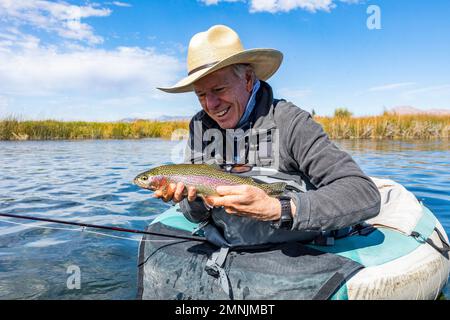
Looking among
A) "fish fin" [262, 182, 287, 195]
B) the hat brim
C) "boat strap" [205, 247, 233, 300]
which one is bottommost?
"boat strap" [205, 247, 233, 300]

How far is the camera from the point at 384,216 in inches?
157

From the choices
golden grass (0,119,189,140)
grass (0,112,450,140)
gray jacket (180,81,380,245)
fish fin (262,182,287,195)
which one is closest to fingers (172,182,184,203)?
gray jacket (180,81,380,245)

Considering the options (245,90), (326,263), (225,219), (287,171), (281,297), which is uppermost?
(245,90)

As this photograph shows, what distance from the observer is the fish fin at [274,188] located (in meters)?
2.81

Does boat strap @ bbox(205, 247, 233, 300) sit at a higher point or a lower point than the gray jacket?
lower

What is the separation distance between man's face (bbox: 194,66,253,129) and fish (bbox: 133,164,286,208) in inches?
20.3

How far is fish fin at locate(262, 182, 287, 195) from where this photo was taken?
9.22 ft

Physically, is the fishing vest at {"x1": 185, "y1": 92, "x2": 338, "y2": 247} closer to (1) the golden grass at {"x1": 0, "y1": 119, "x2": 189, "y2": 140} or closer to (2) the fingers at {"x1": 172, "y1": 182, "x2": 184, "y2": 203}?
(2) the fingers at {"x1": 172, "y1": 182, "x2": 184, "y2": 203}

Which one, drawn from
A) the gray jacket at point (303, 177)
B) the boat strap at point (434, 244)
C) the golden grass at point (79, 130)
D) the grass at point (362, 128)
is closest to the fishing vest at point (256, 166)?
the gray jacket at point (303, 177)

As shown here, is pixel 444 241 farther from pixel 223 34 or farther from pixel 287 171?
pixel 223 34

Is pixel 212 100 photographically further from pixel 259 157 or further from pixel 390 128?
pixel 390 128

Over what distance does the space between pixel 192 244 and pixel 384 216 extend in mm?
1963

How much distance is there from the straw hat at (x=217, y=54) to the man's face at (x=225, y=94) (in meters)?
0.09
